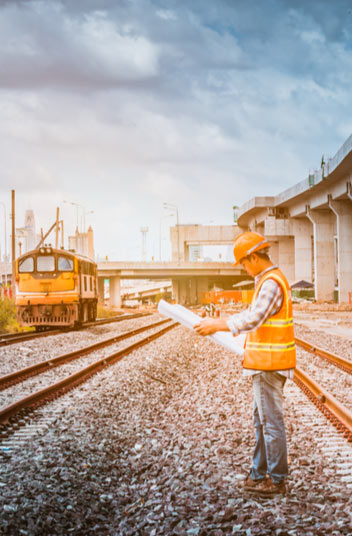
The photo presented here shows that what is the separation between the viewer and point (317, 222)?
171ft

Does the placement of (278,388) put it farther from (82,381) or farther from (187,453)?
(82,381)

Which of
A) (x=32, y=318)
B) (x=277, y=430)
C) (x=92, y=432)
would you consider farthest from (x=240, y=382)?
(x=32, y=318)

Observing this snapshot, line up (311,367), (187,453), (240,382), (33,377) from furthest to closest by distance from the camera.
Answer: (311,367) → (33,377) → (240,382) → (187,453)

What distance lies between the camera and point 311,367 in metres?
11.0

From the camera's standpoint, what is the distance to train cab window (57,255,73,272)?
2027 cm

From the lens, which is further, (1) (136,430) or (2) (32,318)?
(2) (32,318)

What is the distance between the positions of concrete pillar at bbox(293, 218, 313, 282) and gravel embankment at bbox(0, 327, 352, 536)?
167ft

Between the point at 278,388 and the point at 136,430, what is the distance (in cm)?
256

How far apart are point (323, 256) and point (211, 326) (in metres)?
49.4

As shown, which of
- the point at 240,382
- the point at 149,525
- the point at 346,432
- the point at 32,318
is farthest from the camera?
the point at 32,318

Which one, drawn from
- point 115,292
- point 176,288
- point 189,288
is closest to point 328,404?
point 115,292

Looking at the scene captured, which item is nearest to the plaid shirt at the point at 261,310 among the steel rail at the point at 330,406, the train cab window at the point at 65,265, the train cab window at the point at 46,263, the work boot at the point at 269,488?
the work boot at the point at 269,488

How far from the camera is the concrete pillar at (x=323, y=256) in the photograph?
51250mm

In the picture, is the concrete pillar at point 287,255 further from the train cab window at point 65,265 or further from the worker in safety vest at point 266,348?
the worker in safety vest at point 266,348
